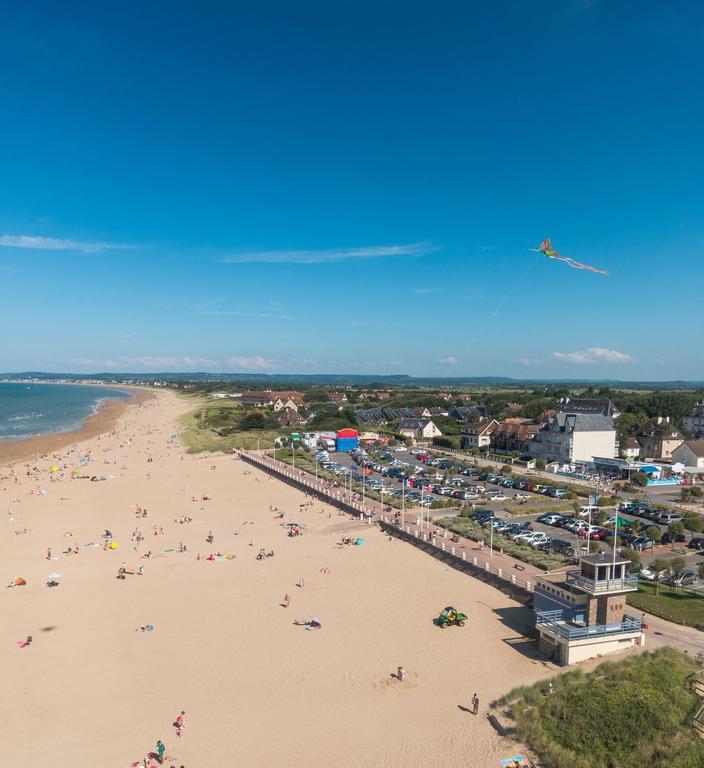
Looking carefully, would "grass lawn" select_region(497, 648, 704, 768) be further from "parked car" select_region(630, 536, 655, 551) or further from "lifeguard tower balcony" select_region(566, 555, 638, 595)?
"parked car" select_region(630, 536, 655, 551)

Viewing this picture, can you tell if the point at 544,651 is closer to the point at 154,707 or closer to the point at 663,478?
the point at 154,707

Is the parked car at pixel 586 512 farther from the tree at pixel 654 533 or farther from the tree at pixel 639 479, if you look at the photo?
the tree at pixel 639 479

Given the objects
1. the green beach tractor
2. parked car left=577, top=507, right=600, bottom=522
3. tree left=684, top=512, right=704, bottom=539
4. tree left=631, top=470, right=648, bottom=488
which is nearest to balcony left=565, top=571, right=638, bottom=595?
the green beach tractor

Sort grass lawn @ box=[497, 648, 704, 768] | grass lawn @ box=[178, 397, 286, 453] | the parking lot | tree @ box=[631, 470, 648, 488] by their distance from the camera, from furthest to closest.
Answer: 1. grass lawn @ box=[178, 397, 286, 453]
2. tree @ box=[631, 470, 648, 488]
3. the parking lot
4. grass lawn @ box=[497, 648, 704, 768]

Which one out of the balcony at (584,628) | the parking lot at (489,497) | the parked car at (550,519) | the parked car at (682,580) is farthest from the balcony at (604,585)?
the parked car at (550,519)

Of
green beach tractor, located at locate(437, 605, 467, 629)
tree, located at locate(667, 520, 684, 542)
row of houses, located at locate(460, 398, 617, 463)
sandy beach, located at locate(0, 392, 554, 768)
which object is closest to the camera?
sandy beach, located at locate(0, 392, 554, 768)

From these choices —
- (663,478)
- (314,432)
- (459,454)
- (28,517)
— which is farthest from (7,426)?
(663,478)
